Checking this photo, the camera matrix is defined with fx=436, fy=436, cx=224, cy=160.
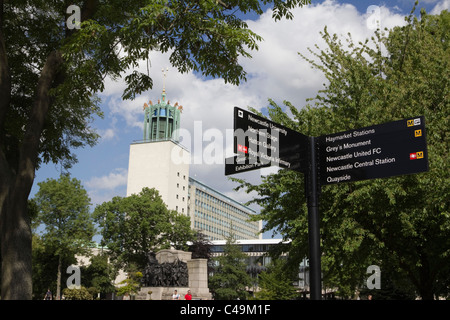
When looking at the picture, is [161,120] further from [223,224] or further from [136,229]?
[136,229]

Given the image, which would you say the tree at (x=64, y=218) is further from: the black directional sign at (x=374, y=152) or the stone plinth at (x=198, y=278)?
the black directional sign at (x=374, y=152)

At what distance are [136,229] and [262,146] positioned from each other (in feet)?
187

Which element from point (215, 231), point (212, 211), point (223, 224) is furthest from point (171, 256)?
point (223, 224)

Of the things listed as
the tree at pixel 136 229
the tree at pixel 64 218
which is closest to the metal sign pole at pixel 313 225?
the tree at pixel 64 218

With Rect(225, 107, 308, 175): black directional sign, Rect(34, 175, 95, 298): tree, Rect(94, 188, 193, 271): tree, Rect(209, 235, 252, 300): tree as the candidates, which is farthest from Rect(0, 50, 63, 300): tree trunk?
Rect(209, 235, 252, 300): tree

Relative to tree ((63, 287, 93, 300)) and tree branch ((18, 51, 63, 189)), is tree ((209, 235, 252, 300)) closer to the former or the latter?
tree ((63, 287, 93, 300))

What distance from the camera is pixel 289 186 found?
15812mm

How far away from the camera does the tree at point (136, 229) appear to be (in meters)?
59.5

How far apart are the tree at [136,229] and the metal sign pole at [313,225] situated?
55623 mm

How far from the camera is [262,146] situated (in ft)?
16.3

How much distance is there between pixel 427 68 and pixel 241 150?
13.0m

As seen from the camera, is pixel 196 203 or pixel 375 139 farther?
pixel 196 203
